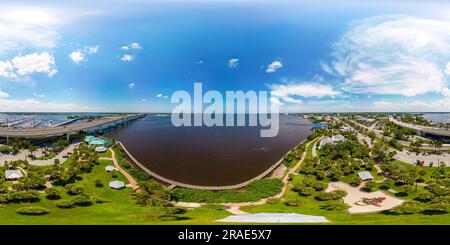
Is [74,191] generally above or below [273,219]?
below

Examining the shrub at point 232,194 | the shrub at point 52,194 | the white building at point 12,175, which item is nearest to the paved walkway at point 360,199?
the shrub at point 232,194

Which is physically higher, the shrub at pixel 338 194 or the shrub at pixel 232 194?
the shrub at pixel 338 194

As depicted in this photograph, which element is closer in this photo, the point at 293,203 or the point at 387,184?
the point at 293,203

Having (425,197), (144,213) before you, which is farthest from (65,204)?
(425,197)

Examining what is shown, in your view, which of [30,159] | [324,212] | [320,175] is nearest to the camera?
[324,212]

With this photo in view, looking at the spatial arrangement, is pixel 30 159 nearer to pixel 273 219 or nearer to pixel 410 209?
pixel 273 219

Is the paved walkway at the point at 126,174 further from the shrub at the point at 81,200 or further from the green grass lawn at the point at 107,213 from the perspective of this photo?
the shrub at the point at 81,200

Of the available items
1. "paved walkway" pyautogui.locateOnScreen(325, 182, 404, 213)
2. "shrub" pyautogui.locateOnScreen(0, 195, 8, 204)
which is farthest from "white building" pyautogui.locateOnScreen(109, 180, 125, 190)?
"paved walkway" pyautogui.locateOnScreen(325, 182, 404, 213)

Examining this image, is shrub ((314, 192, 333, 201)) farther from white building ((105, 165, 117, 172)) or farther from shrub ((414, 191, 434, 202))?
white building ((105, 165, 117, 172))

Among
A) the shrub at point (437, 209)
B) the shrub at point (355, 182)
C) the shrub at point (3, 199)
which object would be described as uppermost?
the shrub at point (3, 199)

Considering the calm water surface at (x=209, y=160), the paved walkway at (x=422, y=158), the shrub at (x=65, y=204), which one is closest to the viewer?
the shrub at (x=65, y=204)

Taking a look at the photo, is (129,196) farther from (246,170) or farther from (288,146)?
(288,146)
